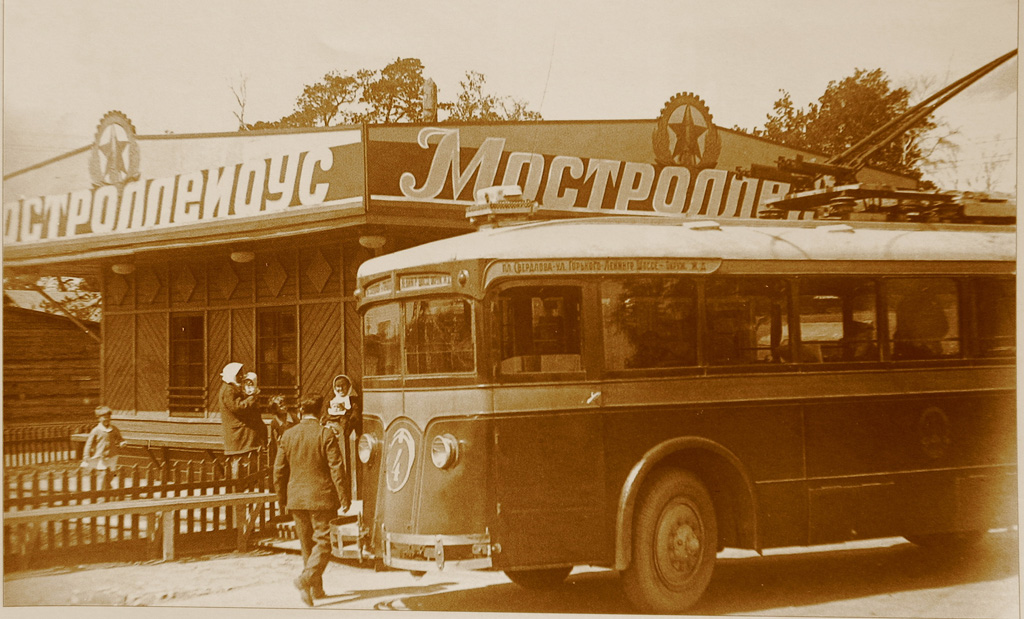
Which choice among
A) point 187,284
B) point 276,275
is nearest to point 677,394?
point 276,275

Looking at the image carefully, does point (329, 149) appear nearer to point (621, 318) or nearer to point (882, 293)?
point (621, 318)

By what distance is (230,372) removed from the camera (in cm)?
974

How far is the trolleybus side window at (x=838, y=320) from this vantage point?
7270 millimetres

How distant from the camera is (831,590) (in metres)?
7.52

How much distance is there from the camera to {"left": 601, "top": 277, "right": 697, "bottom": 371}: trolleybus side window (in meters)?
6.82

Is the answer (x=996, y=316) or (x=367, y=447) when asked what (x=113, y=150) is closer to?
(x=367, y=447)

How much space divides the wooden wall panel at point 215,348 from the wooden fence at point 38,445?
1.25 meters

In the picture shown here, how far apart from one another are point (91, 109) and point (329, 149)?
2136mm

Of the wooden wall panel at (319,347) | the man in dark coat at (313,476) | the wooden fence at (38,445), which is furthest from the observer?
the wooden wall panel at (319,347)

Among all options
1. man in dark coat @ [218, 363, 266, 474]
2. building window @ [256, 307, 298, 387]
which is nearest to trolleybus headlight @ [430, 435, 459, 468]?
man in dark coat @ [218, 363, 266, 474]

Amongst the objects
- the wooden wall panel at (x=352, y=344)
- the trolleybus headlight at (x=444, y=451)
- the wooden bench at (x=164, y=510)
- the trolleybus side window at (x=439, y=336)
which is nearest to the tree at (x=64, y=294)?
the wooden bench at (x=164, y=510)

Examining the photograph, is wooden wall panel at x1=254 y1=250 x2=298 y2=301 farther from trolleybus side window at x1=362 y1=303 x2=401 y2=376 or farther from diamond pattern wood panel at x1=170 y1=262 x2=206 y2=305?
trolleybus side window at x1=362 y1=303 x2=401 y2=376

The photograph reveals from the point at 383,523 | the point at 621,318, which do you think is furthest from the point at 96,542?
the point at 621,318

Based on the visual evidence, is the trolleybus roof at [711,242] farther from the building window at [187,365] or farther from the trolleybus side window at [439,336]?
the building window at [187,365]
